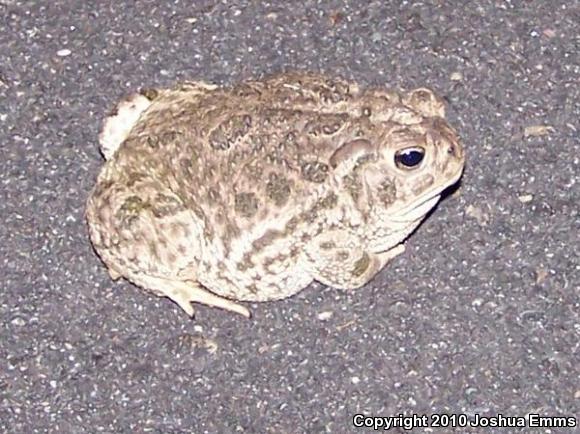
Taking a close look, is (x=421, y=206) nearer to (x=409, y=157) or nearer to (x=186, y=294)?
(x=409, y=157)

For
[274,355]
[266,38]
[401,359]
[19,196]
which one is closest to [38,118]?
[19,196]

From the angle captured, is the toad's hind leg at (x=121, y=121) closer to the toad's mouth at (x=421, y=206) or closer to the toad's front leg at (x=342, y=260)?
the toad's front leg at (x=342, y=260)

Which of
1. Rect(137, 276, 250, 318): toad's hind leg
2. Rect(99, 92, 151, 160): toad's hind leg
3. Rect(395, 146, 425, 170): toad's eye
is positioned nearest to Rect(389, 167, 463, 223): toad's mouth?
Rect(395, 146, 425, 170): toad's eye

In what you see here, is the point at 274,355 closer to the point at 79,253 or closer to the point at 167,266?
the point at 167,266

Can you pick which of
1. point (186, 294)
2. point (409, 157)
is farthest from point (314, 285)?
point (409, 157)

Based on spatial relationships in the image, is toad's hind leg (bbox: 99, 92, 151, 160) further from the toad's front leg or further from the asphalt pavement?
the toad's front leg

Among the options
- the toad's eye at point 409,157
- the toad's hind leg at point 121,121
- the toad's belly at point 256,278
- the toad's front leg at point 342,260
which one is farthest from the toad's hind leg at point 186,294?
the toad's eye at point 409,157
